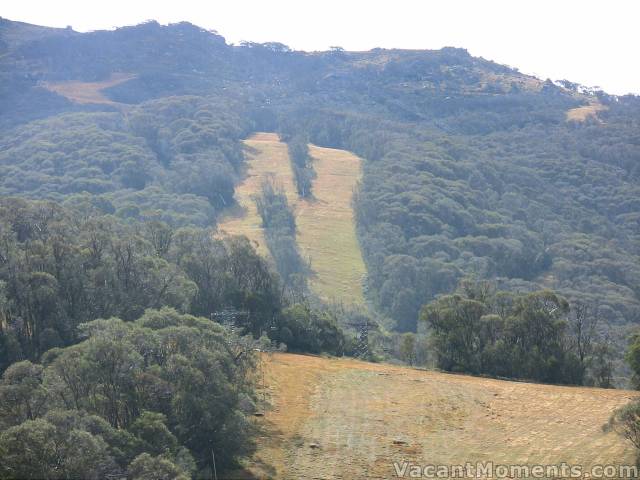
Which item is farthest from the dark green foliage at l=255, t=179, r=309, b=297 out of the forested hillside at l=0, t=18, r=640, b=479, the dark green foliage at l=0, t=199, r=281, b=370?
the dark green foliage at l=0, t=199, r=281, b=370

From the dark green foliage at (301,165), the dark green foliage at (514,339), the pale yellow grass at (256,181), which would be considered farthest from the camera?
the dark green foliage at (301,165)

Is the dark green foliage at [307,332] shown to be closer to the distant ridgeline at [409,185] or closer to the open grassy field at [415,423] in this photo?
the open grassy field at [415,423]

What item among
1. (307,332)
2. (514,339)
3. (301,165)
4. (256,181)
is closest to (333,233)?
(256,181)

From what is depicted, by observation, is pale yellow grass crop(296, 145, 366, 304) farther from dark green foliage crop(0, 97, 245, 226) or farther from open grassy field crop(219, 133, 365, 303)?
dark green foliage crop(0, 97, 245, 226)

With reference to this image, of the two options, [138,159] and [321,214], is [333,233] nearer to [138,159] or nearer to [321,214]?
[321,214]

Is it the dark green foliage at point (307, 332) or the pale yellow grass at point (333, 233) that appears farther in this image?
the pale yellow grass at point (333, 233)

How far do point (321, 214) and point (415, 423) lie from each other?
3782 inches

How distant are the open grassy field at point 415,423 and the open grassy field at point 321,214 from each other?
55.2 meters

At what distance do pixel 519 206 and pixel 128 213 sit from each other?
267 feet

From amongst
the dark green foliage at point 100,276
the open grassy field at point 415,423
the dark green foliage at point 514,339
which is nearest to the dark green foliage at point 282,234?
the dark green foliage at point 100,276

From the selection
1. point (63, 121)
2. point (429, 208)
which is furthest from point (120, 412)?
point (63, 121)

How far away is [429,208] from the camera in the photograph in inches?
Answer: 5300

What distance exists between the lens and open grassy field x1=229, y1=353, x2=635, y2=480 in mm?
33125

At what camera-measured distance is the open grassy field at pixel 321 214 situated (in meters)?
109
